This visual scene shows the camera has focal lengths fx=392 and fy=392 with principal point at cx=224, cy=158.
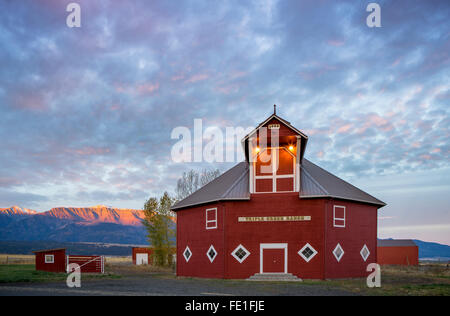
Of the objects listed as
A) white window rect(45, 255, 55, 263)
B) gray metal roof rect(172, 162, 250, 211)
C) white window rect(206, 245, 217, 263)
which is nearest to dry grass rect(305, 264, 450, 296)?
white window rect(206, 245, 217, 263)

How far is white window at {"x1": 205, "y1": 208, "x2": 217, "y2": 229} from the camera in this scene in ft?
91.1

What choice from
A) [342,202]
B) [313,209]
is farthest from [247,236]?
[342,202]

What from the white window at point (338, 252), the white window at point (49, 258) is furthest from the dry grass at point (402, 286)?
the white window at point (49, 258)

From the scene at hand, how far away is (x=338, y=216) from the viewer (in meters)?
26.8

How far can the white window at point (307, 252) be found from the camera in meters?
25.4

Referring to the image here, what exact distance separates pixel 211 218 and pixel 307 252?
23.3 feet

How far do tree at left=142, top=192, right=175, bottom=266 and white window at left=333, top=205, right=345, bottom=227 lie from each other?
82.9ft

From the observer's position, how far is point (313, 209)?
1021 inches

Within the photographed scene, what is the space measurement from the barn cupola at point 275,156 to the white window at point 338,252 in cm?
481

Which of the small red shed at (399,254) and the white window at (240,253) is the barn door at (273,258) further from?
the small red shed at (399,254)

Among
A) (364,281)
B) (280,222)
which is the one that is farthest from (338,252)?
(280,222)
